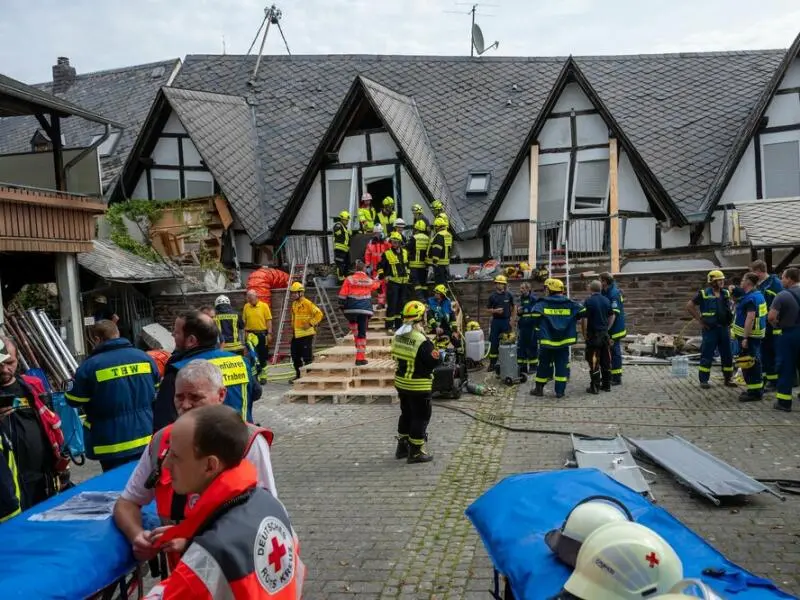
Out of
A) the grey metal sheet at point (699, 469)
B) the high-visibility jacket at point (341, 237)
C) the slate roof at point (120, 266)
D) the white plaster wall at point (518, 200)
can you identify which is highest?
the white plaster wall at point (518, 200)

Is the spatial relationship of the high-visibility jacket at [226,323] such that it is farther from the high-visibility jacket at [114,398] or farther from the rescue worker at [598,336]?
the high-visibility jacket at [114,398]

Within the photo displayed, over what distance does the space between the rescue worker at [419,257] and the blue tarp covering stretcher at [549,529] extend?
10.6 m

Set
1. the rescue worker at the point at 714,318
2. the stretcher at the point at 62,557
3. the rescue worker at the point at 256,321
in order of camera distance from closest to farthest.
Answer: the stretcher at the point at 62,557
the rescue worker at the point at 714,318
the rescue worker at the point at 256,321

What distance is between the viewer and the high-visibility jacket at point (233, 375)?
14.8 ft

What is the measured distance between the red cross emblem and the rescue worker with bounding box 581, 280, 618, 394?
380 inches

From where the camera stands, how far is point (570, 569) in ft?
9.13

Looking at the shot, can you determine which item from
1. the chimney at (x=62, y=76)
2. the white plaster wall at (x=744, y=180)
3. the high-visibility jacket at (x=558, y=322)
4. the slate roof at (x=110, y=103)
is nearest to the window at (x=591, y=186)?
the white plaster wall at (x=744, y=180)

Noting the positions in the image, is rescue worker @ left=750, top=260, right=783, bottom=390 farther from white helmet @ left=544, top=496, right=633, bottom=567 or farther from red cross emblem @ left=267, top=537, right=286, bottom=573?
red cross emblem @ left=267, top=537, right=286, bottom=573

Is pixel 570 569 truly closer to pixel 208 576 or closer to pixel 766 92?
pixel 208 576

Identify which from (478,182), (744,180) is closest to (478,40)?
(478,182)

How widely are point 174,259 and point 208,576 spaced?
60.1 feet

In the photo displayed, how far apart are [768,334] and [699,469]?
16.1ft

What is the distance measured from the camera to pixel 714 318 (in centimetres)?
1095

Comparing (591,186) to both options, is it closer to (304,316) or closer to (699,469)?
(304,316)
